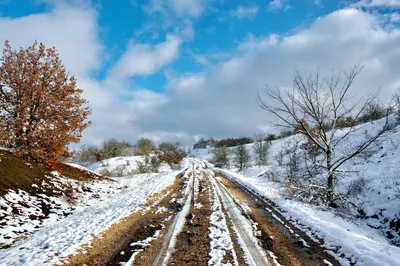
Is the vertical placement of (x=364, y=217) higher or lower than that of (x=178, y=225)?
lower

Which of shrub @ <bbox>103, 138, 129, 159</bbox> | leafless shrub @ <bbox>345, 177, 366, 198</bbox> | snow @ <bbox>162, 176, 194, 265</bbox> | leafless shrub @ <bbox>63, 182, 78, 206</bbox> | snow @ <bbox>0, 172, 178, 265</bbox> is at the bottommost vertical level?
snow @ <bbox>0, 172, 178, 265</bbox>

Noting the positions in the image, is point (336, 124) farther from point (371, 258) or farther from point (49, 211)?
point (49, 211)

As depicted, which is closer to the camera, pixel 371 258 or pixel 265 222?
pixel 371 258

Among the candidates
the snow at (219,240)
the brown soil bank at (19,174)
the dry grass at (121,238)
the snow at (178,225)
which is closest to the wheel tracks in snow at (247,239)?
the snow at (219,240)

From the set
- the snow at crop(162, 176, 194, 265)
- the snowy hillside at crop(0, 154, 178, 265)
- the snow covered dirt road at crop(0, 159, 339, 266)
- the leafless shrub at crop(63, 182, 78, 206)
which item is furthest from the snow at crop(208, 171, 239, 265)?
the leafless shrub at crop(63, 182, 78, 206)

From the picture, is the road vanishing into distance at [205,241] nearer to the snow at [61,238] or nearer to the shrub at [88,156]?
the snow at [61,238]

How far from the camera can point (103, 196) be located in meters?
15.8

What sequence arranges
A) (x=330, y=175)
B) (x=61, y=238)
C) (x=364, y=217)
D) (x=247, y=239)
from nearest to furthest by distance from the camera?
(x=247, y=239) < (x=61, y=238) < (x=364, y=217) < (x=330, y=175)

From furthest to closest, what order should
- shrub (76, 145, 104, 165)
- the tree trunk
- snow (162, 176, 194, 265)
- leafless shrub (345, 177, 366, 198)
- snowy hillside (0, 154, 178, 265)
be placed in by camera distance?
shrub (76, 145, 104, 165) → leafless shrub (345, 177, 366, 198) → the tree trunk → snowy hillside (0, 154, 178, 265) → snow (162, 176, 194, 265)

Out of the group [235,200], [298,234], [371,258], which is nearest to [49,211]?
[235,200]

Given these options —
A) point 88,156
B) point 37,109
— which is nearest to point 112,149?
point 88,156

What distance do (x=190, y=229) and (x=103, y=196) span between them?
991 cm

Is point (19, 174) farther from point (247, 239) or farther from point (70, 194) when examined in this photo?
point (247, 239)

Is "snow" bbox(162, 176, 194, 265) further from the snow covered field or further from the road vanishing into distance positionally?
the snow covered field
